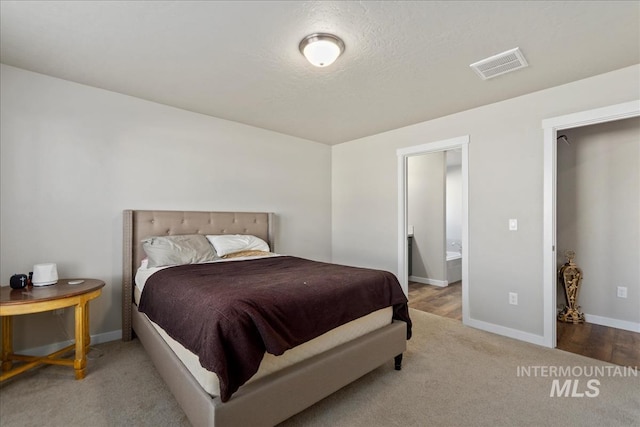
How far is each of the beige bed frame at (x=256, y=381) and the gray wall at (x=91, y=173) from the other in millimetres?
153

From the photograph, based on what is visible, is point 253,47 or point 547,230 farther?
point 547,230

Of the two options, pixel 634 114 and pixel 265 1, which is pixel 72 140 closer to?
pixel 265 1

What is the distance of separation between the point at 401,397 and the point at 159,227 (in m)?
2.65

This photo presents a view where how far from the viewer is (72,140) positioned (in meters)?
2.69

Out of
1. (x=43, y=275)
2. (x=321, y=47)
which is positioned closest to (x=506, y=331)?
(x=321, y=47)

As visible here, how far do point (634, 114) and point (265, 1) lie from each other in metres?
2.90

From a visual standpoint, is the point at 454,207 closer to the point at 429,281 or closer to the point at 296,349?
the point at 429,281

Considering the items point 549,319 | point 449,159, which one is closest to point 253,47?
point 549,319

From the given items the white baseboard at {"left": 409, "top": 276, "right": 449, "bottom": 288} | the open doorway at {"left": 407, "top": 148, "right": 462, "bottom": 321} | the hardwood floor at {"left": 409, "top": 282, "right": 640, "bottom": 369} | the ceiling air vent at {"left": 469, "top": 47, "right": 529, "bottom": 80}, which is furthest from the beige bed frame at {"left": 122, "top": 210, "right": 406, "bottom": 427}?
the white baseboard at {"left": 409, "top": 276, "right": 449, "bottom": 288}

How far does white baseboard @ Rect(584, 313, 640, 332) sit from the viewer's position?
3.17 m

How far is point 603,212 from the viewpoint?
3398 millimetres

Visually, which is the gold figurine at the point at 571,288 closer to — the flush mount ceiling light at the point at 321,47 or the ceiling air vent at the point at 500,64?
the ceiling air vent at the point at 500,64

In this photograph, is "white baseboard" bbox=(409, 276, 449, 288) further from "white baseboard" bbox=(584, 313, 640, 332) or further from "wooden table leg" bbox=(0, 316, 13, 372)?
"wooden table leg" bbox=(0, 316, 13, 372)

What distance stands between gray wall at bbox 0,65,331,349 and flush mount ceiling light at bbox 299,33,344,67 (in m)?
1.93
